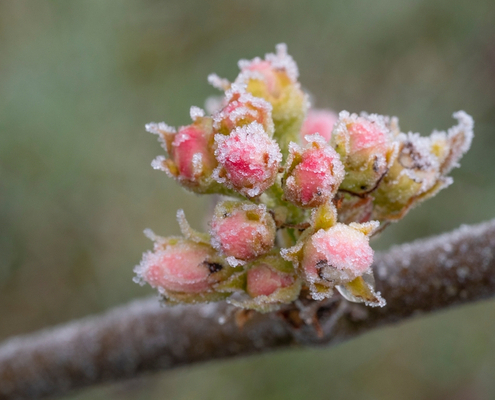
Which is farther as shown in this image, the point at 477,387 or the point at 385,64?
the point at 385,64

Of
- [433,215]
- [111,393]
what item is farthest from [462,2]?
[111,393]

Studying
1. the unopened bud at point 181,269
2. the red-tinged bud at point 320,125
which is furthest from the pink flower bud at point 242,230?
the red-tinged bud at point 320,125

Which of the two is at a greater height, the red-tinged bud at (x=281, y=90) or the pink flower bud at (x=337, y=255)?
the red-tinged bud at (x=281, y=90)

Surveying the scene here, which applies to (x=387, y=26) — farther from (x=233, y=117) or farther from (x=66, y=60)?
(x=233, y=117)

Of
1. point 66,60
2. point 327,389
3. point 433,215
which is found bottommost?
point 327,389

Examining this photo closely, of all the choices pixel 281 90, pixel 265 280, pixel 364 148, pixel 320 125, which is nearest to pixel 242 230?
pixel 265 280

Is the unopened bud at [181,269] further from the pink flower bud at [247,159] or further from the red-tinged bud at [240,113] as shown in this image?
the red-tinged bud at [240,113]

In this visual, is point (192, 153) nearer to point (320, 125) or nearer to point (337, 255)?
point (337, 255)
